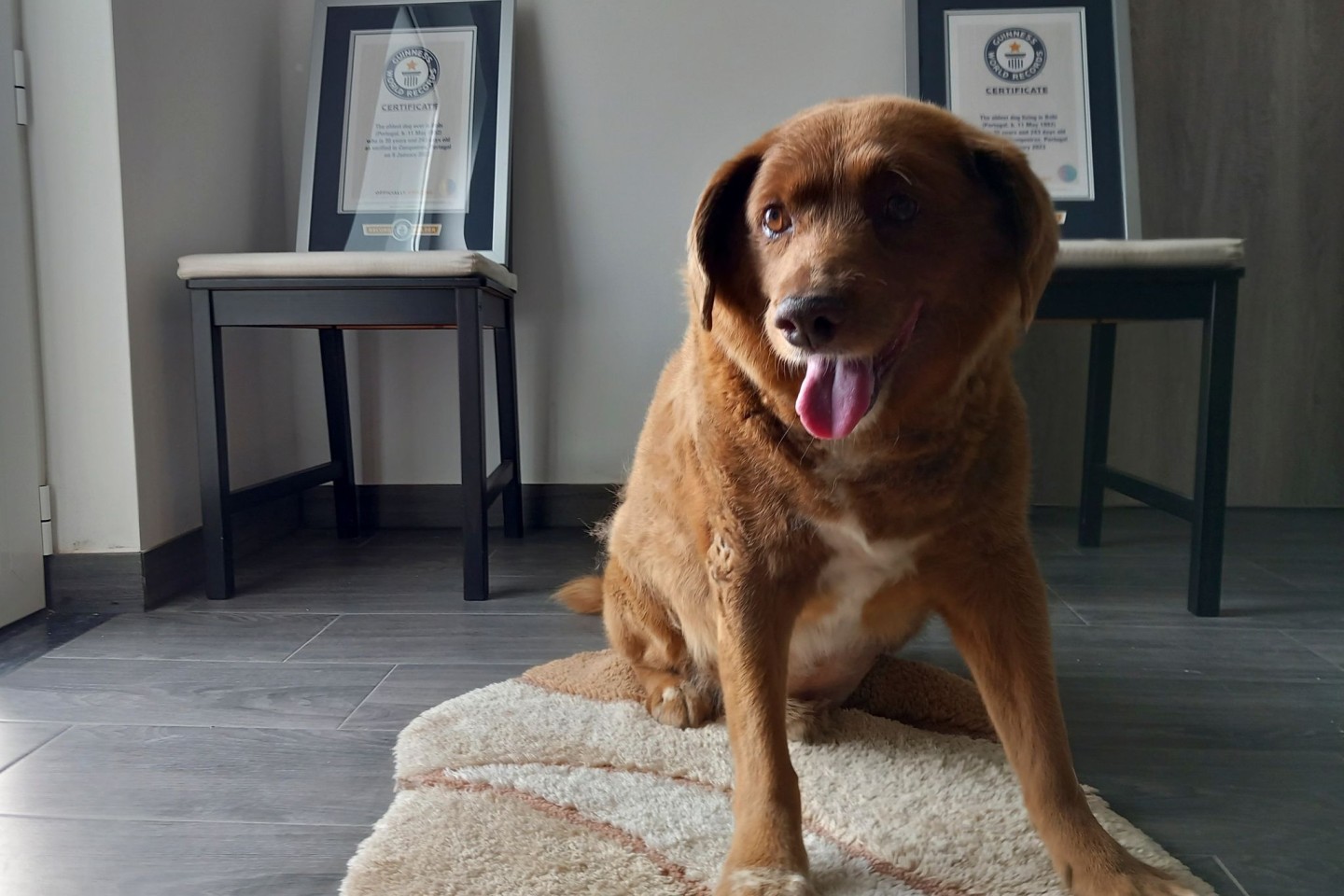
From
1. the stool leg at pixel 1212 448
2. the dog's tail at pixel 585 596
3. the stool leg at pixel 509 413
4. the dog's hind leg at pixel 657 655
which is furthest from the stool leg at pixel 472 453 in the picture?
the stool leg at pixel 1212 448

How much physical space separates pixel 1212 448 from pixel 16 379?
2.53m

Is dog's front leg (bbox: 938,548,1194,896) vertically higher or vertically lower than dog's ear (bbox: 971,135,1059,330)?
lower

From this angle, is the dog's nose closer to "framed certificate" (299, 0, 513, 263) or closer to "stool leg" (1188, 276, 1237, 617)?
"stool leg" (1188, 276, 1237, 617)

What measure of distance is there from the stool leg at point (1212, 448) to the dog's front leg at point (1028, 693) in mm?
1098

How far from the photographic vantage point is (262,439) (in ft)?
8.39

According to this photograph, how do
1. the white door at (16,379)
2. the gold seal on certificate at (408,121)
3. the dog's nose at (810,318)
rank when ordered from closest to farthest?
the dog's nose at (810,318)
the white door at (16,379)
the gold seal on certificate at (408,121)

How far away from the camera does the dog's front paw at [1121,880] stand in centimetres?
87

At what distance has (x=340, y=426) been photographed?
258 cm

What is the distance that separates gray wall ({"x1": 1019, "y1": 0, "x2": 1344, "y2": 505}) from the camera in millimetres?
2596

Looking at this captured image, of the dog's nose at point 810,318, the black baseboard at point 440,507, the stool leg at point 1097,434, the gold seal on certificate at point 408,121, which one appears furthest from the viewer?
the black baseboard at point 440,507

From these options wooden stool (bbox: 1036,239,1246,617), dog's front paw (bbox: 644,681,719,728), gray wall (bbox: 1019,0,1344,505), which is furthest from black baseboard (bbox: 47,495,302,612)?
gray wall (bbox: 1019,0,1344,505)

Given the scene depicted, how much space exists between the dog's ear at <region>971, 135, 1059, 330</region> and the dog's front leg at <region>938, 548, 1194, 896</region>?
298 mm

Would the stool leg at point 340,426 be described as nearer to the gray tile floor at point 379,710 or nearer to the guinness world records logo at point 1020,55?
the gray tile floor at point 379,710

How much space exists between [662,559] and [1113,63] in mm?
1998
